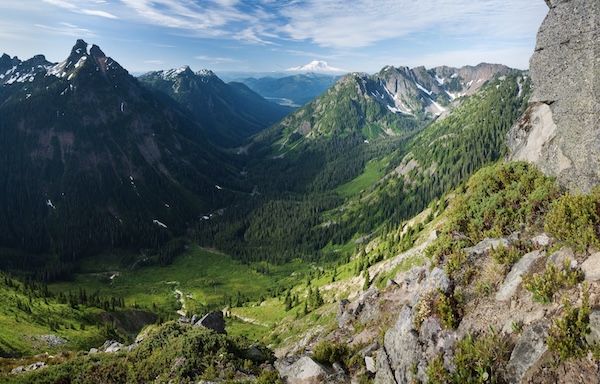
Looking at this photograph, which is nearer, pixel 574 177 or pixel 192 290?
pixel 574 177

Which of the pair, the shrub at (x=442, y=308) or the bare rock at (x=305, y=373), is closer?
the shrub at (x=442, y=308)

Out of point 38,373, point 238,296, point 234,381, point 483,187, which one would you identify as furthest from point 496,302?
point 238,296

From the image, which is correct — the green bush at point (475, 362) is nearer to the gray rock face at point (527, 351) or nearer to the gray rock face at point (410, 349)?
the gray rock face at point (527, 351)

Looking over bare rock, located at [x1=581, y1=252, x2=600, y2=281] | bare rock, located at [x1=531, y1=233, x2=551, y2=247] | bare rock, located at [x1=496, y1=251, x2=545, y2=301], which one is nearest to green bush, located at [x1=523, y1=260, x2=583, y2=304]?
bare rock, located at [x1=581, y1=252, x2=600, y2=281]

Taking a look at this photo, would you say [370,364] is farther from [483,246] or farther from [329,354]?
[483,246]

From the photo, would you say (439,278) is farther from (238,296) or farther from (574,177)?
(238,296)

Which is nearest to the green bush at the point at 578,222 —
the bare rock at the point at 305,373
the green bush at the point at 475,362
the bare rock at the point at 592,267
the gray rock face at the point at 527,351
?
the bare rock at the point at 592,267

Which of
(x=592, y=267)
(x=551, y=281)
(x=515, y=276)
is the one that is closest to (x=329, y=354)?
(x=515, y=276)
